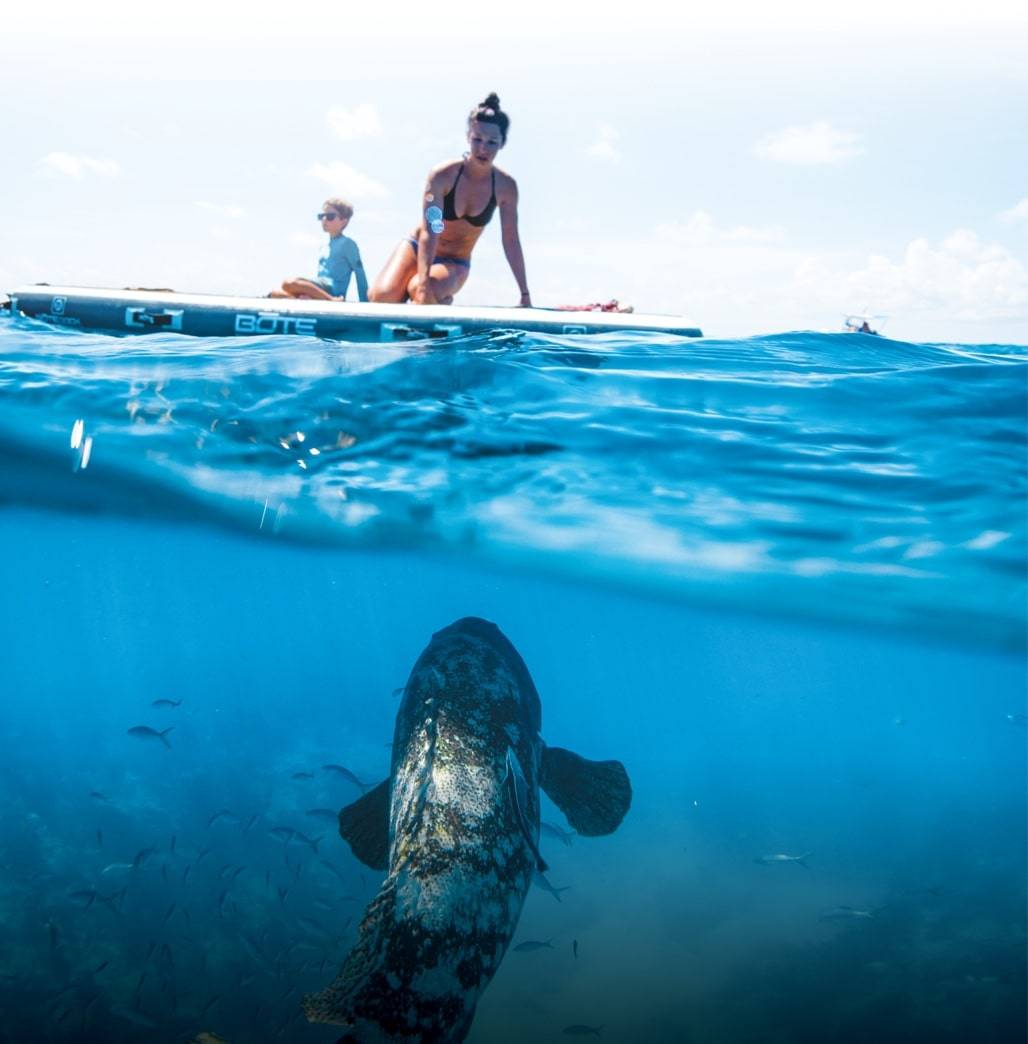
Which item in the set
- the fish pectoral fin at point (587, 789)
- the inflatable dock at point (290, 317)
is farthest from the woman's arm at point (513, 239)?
the fish pectoral fin at point (587, 789)

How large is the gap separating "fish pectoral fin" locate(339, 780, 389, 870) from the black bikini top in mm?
6962

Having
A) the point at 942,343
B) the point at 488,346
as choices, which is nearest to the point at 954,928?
the point at 942,343

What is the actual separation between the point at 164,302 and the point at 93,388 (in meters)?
1.53

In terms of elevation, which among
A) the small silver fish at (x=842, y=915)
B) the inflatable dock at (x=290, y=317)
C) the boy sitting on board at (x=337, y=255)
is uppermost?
the boy sitting on board at (x=337, y=255)

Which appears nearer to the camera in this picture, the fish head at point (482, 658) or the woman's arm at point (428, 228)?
the fish head at point (482, 658)

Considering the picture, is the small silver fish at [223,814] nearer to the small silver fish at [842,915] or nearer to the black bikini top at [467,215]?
the small silver fish at [842,915]

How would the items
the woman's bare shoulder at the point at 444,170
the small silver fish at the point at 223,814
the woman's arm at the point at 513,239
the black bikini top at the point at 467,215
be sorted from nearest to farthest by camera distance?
the small silver fish at the point at 223,814 < the woman's bare shoulder at the point at 444,170 < the black bikini top at the point at 467,215 < the woman's arm at the point at 513,239

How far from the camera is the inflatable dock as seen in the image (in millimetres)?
9719

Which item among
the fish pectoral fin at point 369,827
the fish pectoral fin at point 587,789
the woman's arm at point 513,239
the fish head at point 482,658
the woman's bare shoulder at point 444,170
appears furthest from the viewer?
the woman's arm at point 513,239

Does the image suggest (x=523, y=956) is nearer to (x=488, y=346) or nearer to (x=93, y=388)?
(x=488, y=346)

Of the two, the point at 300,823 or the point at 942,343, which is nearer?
the point at 942,343

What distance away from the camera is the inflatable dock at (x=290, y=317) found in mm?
9719

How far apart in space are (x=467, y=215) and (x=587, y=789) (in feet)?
23.2

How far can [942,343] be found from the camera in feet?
39.4
